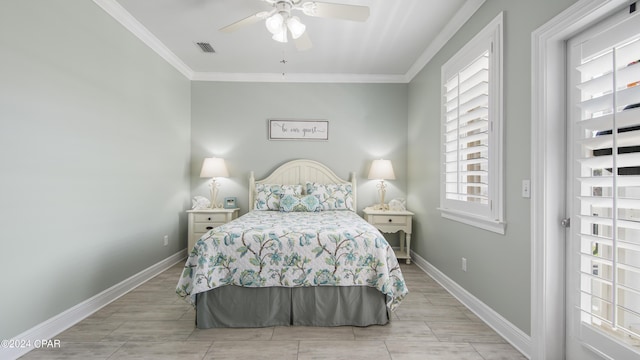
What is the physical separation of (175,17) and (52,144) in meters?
1.67

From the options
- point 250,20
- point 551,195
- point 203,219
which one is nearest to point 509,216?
point 551,195

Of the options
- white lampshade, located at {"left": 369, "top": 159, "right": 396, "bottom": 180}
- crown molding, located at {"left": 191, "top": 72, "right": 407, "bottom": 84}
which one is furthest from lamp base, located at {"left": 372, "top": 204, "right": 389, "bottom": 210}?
crown molding, located at {"left": 191, "top": 72, "right": 407, "bottom": 84}

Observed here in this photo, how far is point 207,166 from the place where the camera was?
4.07 m

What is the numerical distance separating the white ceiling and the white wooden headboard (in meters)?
1.31

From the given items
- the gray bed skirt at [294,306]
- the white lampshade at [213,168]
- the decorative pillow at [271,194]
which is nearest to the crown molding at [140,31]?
the white lampshade at [213,168]

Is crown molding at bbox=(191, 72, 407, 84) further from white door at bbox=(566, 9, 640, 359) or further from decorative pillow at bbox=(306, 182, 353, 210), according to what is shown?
white door at bbox=(566, 9, 640, 359)

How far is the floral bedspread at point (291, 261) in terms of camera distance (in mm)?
2201

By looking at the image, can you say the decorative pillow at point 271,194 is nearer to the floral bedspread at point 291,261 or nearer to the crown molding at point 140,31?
the floral bedspread at point 291,261

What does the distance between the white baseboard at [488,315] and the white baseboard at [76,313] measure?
3.29 metres

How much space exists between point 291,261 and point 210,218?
2.15 m

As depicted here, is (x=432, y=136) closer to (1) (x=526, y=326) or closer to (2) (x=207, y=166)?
(1) (x=526, y=326)

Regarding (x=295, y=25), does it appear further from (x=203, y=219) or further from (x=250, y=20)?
(x=203, y=219)

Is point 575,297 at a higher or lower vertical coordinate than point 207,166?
lower

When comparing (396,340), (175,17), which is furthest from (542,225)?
(175,17)
